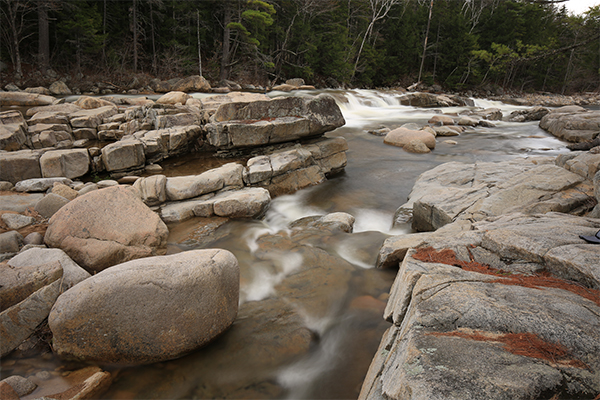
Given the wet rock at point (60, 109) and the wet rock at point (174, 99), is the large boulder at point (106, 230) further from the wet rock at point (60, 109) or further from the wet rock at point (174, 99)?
the wet rock at point (174, 99)

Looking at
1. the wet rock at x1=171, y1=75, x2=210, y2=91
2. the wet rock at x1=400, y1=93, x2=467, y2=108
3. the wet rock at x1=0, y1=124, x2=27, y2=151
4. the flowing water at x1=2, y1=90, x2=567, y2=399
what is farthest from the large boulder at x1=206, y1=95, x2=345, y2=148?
the wet rock at x1=400, y1=93, x2=467, y2=108

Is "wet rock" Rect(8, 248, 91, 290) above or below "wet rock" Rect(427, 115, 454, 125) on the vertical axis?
below

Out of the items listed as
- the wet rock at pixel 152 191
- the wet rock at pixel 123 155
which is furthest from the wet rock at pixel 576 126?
the wet rock at pixel 123 155

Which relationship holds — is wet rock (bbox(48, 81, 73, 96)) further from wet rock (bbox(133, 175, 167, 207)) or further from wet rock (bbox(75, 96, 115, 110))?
wet rock (bbox(133, 175, 167, 207))

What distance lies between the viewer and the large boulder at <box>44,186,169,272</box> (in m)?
3.97

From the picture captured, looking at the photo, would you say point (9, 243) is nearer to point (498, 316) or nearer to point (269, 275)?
point (269, 275)

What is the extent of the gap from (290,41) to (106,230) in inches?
982

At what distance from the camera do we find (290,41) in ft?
83.1

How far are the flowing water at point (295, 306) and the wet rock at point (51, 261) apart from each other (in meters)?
1.26

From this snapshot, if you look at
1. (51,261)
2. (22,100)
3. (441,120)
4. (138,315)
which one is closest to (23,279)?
(51,261)

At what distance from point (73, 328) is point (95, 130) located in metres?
8.44

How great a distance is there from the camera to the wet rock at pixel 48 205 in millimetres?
4879

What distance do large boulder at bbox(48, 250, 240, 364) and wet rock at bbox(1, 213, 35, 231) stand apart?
2414mm

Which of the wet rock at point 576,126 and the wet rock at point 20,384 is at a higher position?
the wet rock at point 576,126
